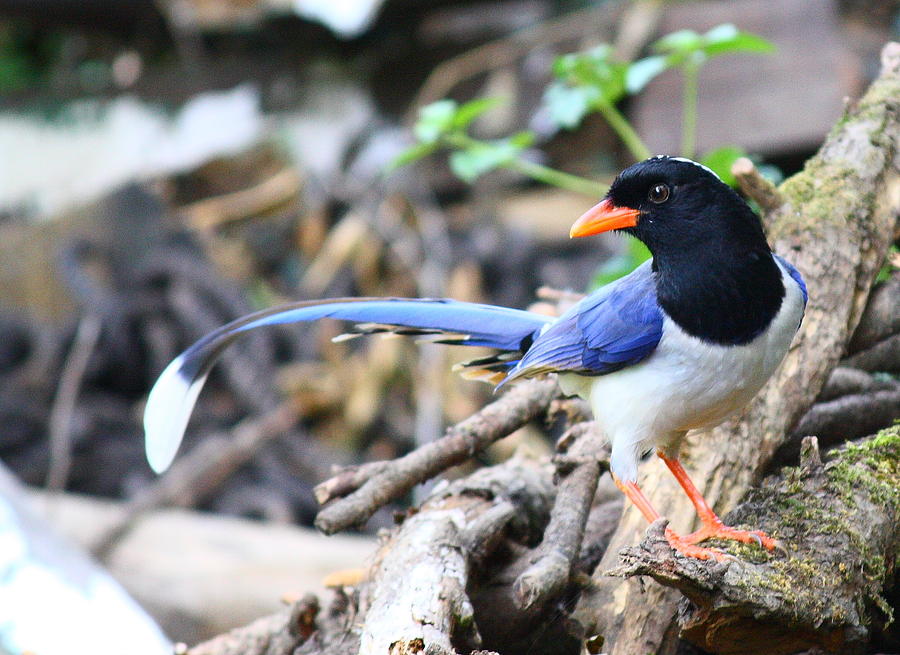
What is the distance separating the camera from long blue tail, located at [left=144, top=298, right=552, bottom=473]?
237 cm

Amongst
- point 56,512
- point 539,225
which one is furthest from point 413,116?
point 56,512

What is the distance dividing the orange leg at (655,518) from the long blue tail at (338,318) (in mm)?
515

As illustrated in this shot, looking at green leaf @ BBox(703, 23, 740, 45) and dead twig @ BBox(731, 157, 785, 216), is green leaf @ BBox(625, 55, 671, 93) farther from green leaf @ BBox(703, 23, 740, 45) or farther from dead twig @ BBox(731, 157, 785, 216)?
dead twig @ BBox(731, 157, 785, 216)

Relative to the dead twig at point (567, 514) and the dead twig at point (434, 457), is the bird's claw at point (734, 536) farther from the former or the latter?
the dead twig at point (434, 457)

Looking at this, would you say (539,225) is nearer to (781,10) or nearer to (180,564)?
(781,10)

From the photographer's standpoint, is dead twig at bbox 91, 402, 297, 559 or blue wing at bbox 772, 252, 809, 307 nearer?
blue wing at bbox 772, 252, 809, 307

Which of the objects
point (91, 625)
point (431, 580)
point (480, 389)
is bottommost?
point (480, 389)

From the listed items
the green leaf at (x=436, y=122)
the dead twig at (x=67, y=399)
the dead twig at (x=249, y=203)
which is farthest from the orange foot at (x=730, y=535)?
the dead twig at (x=249, y=203)

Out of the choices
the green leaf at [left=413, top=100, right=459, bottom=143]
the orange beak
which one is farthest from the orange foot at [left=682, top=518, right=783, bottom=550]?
the green leaf at [left=413, top=100, right=459, bottom=143]

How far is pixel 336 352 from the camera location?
595cm

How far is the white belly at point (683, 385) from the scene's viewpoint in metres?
2.08

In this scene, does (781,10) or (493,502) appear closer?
(493,502)

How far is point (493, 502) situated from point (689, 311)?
2.03 feet

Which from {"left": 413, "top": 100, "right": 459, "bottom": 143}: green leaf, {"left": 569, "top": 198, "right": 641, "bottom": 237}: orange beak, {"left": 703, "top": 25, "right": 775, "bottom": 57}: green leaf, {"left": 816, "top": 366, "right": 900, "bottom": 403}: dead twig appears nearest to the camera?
{"left": 569, "top": 198, "right": 641, "bottom": 237}: orange beak
